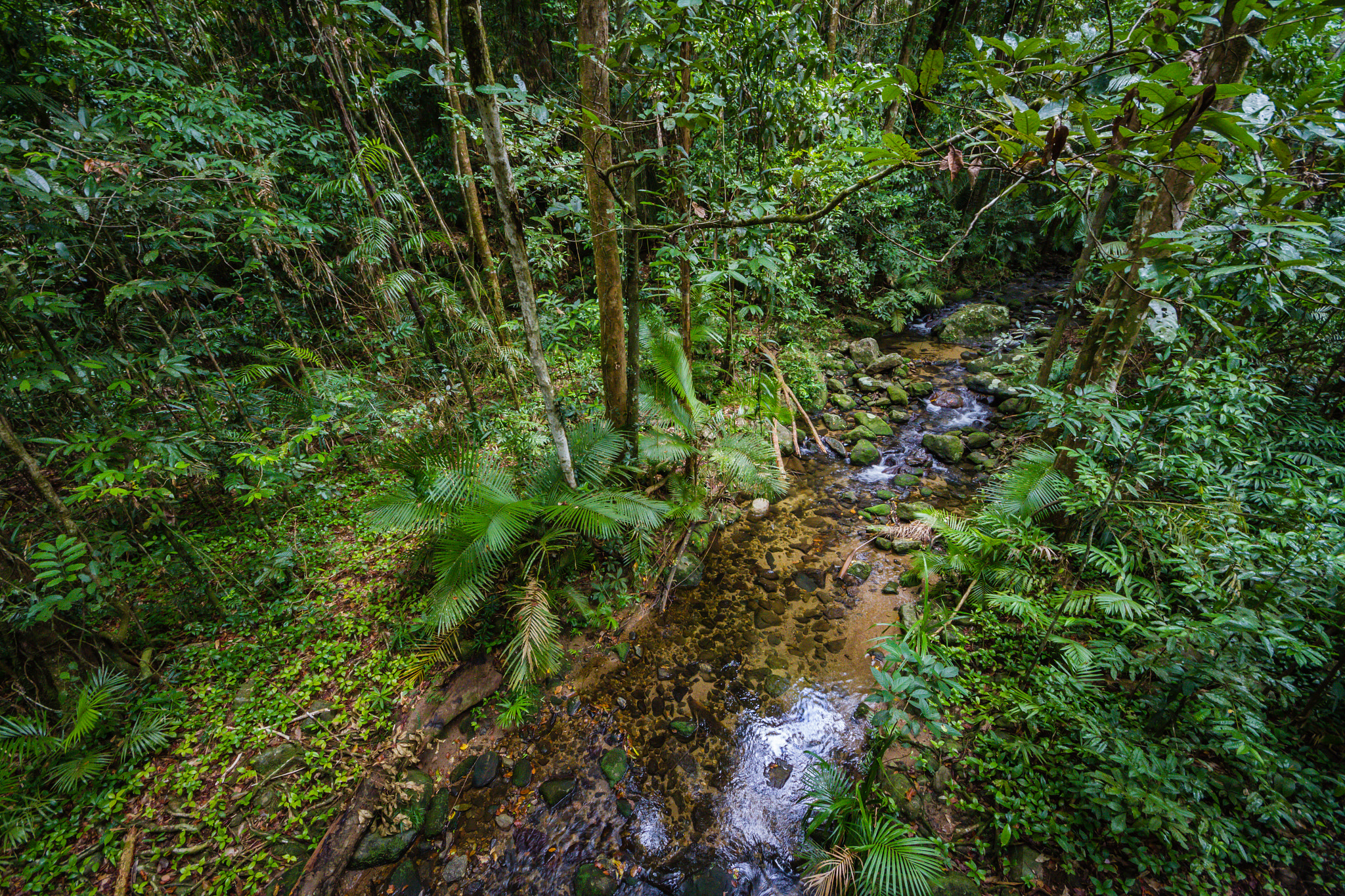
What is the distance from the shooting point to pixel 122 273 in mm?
3484

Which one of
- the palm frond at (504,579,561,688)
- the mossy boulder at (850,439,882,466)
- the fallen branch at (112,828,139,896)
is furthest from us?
the mossy boulder at (850,439,882,466)

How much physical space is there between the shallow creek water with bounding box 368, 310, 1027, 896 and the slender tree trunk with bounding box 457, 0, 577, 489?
172 centimetres

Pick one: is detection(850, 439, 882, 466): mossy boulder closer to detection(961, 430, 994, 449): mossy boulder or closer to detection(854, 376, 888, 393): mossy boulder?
detection(961, 430, 994, 449): mossy boulder

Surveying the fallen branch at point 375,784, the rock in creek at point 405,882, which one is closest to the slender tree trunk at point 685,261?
the fallen branch at point 375,784

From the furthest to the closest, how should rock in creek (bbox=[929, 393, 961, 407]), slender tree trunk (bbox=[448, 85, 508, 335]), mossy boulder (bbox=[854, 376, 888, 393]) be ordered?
1. mossy boulder (bbox=[854, 376, 888, 393])
2. rock in creek (bbox=[929, 393, 961, 407])
3. slender tree trunk (bbox=[448, 85, 508, 335])

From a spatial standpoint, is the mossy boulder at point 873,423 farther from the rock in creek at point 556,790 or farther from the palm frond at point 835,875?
the rock in creek at point 556,790

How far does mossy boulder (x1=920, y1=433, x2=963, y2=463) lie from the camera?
611 cm

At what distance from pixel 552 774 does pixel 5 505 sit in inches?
177

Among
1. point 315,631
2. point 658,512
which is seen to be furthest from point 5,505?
point 658,512

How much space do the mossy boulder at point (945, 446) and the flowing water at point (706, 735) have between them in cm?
107

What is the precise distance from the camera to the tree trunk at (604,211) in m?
3.02

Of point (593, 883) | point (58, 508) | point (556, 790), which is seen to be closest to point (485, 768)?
point (556, 790)

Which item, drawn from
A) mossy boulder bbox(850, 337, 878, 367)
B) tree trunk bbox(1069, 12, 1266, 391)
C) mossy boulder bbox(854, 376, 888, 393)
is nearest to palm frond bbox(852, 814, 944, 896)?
tree trunk bbox(1069, 12, 1266, 391)

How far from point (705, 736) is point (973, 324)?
382 inches
